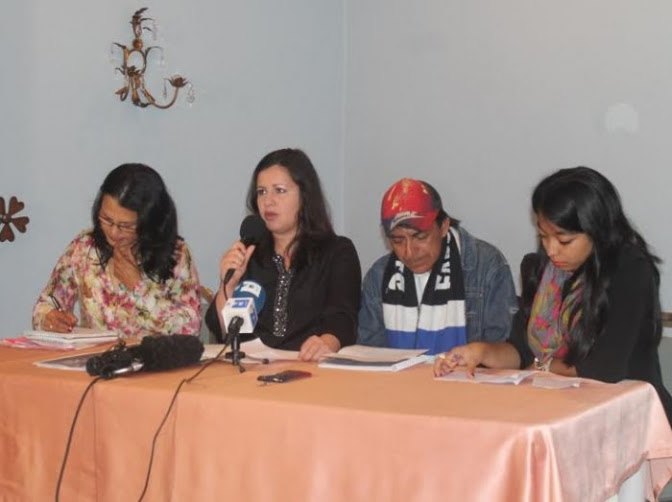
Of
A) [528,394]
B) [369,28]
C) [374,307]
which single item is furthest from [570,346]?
[369,28]

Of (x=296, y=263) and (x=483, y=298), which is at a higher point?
(x=296, y=263)

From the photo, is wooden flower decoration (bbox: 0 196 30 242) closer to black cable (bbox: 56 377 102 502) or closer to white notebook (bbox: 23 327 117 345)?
white notebook (bbox: 23 327 117 345)

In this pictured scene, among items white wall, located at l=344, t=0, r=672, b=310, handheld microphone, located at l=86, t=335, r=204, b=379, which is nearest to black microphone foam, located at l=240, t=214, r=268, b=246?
handheld microphone, located at l=86, t=335, r=204, b=379

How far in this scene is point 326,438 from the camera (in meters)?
1.80

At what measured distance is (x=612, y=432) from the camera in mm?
1838

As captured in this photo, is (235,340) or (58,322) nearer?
(235,340)

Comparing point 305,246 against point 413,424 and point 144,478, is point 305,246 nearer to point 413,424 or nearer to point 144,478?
point 144,478

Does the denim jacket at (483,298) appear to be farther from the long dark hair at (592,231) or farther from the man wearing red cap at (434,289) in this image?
the long dark hair at (592,231)

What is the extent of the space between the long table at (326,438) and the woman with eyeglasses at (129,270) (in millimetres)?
772

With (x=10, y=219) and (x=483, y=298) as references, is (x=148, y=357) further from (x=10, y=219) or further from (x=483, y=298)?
(x=10, y=219)

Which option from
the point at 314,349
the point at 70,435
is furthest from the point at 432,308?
the point at 70,435

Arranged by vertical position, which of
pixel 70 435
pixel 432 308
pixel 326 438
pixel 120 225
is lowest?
pixel 70 435

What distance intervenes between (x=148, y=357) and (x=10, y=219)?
186 cm

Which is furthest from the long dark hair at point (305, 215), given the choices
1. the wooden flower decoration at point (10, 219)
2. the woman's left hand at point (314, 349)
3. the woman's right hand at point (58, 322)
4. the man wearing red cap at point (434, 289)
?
the wooden flower decoration at point (10, 219)
